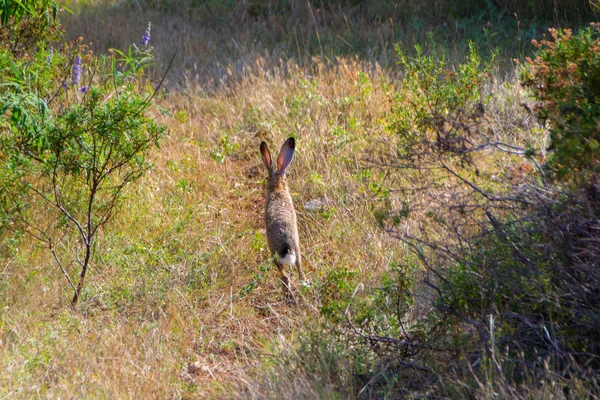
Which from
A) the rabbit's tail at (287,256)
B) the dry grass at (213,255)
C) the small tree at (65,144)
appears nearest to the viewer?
the dry grass at (213,255)

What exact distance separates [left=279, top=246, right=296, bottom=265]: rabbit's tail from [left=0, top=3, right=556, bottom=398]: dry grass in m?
0.22

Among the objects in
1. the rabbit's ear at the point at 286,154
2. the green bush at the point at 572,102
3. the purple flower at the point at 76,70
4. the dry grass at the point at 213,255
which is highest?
the purple flower at the point at 76,70

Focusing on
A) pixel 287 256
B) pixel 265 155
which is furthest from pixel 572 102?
pixel 265 155

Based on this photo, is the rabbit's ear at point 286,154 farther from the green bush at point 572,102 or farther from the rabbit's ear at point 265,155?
the green bush at point 572,102

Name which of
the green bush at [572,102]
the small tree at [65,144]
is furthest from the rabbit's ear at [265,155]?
the green bush at [572,102]

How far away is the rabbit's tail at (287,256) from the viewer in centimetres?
543

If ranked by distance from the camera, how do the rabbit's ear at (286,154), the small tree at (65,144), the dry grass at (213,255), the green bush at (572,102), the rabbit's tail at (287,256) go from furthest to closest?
the rabbit's ear at (286,154)
the rabbit's tail at (287,256)
the small tree at (65,144)
the dry grass at (213,255)
the green bush at (572,102)

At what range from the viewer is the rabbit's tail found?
5.43m

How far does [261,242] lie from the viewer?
6125 mm

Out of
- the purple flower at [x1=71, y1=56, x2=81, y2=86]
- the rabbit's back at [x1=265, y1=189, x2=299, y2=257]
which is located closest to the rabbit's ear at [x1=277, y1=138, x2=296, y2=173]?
the rabbit's back at [x1=265, y1=189, x2=299, y2=257]

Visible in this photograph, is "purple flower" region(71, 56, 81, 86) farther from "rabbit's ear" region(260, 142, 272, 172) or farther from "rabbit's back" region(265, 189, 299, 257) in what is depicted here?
"rabbit's back" region(265, 189, 299, 257)

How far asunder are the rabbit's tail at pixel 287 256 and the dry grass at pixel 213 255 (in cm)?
22

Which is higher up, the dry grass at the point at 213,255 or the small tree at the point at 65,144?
the small tree at the point at 65,144

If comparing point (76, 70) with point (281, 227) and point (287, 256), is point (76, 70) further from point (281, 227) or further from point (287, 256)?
point (287, 256)
